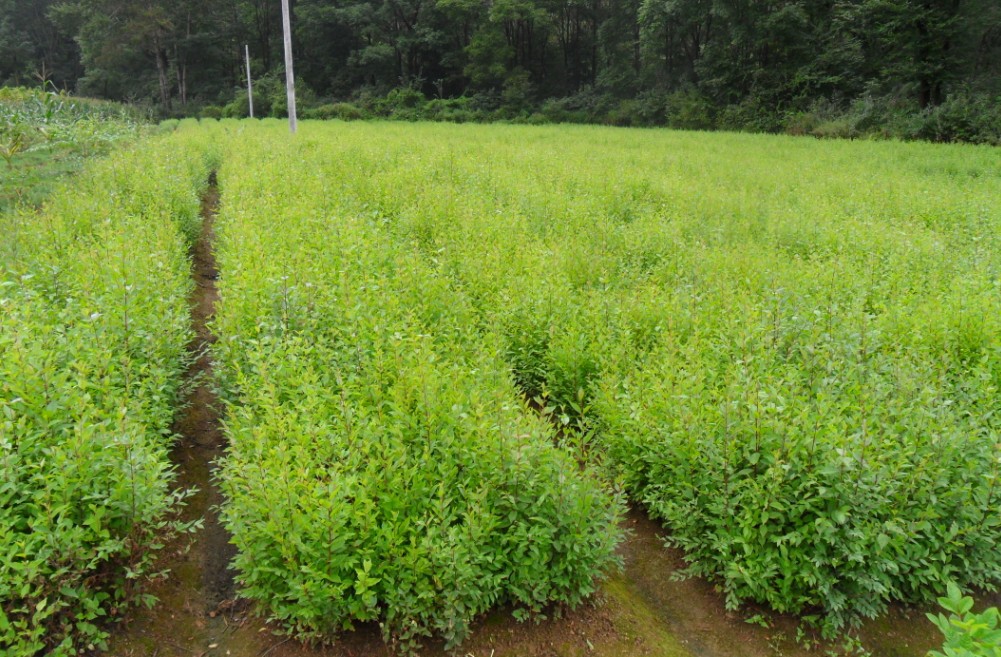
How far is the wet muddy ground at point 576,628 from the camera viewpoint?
3346 millimetres

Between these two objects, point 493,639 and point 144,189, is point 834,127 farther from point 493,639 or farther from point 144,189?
point 493,639

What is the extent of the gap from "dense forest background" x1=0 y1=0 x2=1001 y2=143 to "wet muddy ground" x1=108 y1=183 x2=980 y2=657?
25849 millimetres

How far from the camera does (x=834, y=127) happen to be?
27156mm

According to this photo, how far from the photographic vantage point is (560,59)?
57438 millimetres

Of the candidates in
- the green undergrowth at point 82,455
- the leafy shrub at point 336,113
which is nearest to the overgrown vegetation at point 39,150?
the green undergrowth at point 82,455

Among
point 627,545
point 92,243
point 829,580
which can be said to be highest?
point 92,243

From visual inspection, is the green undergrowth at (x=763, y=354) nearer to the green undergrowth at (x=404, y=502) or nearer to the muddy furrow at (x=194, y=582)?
the green undergrowth at (x=404, y=502)

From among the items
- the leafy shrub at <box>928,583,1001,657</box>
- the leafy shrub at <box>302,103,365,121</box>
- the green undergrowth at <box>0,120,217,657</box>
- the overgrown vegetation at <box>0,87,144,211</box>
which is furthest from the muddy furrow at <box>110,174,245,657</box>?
the leafy shrub at <box>302,103,365,121</box>

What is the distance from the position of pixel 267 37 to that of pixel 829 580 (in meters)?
73.5

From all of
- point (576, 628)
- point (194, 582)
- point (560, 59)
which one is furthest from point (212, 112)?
point (576, 628)

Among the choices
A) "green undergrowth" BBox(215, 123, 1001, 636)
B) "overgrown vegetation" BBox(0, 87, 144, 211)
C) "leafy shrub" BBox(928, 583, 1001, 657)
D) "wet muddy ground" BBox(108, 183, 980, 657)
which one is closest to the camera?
"leafy shrub" BBox(928, 583, 1001, 657)

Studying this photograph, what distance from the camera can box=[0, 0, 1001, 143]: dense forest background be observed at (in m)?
29.0

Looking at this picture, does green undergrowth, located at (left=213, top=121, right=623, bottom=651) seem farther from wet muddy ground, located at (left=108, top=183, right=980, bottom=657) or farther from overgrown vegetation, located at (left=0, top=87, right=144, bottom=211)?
overgrown vegetation, located at (left=0, top=87, right=144, bottom=211)

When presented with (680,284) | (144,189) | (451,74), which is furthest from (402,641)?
(451,74)
